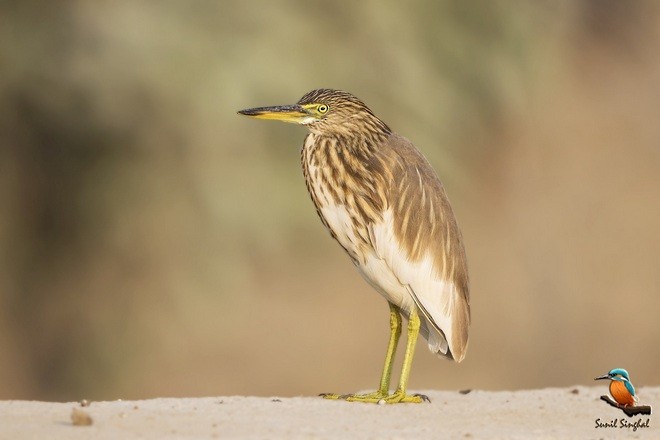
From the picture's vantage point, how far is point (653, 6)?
2103cm

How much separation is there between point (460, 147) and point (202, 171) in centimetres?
341

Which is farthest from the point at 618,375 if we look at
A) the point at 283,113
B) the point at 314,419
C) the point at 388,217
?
the point at 283,113

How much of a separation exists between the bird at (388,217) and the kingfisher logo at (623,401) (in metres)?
0.79

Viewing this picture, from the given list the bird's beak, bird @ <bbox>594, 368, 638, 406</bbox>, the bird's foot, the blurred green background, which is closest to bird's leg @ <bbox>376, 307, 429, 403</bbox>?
the bird's foot

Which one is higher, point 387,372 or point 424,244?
point 424,244

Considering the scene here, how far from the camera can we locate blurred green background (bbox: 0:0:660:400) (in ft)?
43.2

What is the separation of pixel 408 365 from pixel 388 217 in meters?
0.74

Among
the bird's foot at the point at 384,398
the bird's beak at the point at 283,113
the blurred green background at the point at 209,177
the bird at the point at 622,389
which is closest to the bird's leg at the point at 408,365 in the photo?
the bird's foot at the point at 384,398

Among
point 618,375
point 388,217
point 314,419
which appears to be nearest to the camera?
point 314,419

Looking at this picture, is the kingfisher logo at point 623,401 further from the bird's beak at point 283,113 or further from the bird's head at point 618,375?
the bird's beak at point 283,113

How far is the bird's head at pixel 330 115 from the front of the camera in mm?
7250

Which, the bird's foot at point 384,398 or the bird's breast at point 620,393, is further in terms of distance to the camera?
the bird's foot at point 384,398

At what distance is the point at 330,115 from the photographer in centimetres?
730

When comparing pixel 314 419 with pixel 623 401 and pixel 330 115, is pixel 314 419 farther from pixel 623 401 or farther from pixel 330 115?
pixel 330 115
